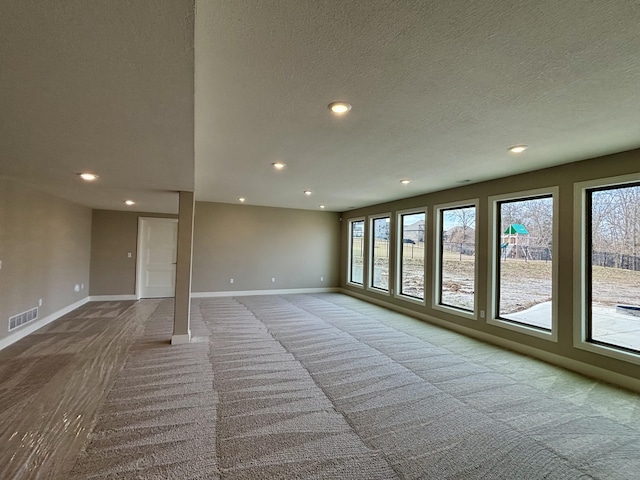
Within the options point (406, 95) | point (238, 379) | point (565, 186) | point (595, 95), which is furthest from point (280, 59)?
point (565, 186)

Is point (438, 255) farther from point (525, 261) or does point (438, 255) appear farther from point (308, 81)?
point (308, 81)

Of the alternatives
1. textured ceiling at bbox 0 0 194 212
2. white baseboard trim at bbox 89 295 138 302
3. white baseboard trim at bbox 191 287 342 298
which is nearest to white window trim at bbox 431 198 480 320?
white baseboard trim at bbox 191 287 342 298

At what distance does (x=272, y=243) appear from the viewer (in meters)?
8.65

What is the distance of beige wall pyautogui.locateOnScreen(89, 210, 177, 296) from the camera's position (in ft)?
23.9

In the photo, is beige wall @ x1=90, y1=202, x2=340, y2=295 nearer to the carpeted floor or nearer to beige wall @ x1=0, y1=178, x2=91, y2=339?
beige wall @ x1=0, y1=178, x2=91, y2=339

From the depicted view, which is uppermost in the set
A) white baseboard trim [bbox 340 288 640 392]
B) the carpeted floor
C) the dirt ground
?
the dirt ground

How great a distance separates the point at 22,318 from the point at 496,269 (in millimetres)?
6901

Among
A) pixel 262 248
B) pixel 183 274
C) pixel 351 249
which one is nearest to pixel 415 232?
pixel 351 249

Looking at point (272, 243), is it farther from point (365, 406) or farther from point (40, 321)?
point (365, 406)

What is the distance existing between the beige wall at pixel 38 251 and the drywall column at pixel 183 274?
2.05 metres

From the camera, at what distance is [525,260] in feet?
14.6

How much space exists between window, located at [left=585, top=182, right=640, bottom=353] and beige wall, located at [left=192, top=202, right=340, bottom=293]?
6356mm

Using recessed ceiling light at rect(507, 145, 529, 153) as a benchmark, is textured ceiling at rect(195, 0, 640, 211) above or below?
below

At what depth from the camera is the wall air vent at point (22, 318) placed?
168 inches
